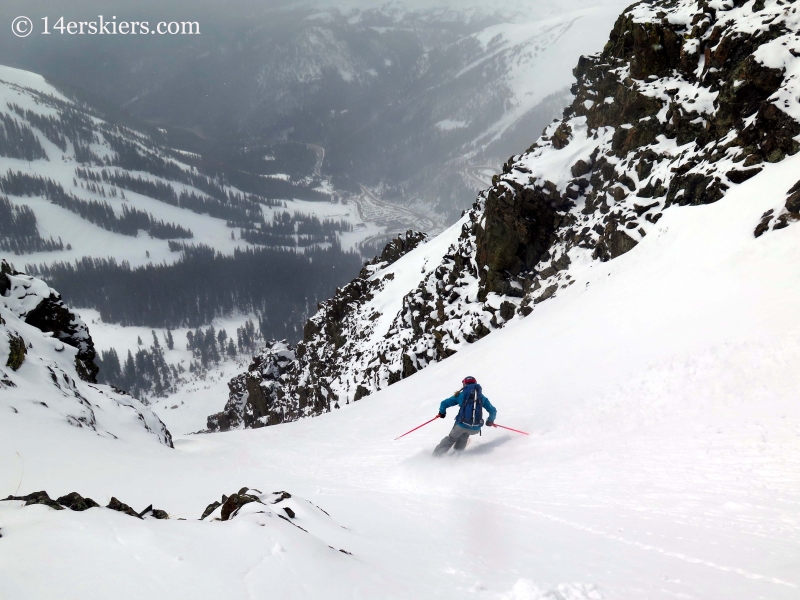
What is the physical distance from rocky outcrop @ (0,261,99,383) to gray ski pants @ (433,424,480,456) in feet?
60.8

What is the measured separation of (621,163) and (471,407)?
68.6 feet

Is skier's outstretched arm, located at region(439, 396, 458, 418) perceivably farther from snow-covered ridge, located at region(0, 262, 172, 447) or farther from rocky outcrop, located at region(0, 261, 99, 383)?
rocky outcrop, located at region(0, 261, 99, 383)

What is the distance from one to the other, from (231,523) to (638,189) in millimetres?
23503

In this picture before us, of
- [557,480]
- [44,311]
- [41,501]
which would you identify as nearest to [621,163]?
[557,480]

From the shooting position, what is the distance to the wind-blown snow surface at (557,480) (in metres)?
4.11

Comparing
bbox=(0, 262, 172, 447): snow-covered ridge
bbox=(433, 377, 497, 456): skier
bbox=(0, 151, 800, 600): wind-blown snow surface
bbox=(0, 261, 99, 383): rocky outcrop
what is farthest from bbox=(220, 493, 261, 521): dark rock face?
bbox=(0, 261, 99, 383): rocky outcrop

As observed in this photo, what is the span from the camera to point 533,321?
2064 cm

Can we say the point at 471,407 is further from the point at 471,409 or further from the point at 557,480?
the point at 557,480

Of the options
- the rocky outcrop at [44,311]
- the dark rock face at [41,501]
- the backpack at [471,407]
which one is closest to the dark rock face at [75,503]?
the dark rock face at [41,501]

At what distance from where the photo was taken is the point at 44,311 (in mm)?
22984

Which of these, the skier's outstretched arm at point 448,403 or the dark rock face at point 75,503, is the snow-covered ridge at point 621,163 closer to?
the skier's outstretched arm at point 448,403

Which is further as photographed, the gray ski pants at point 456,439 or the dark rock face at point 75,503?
the gray ski pants at point 456,439

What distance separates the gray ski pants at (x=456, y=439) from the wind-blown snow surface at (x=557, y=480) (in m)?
0.30

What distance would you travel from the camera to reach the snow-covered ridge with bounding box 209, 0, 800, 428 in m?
16.9
